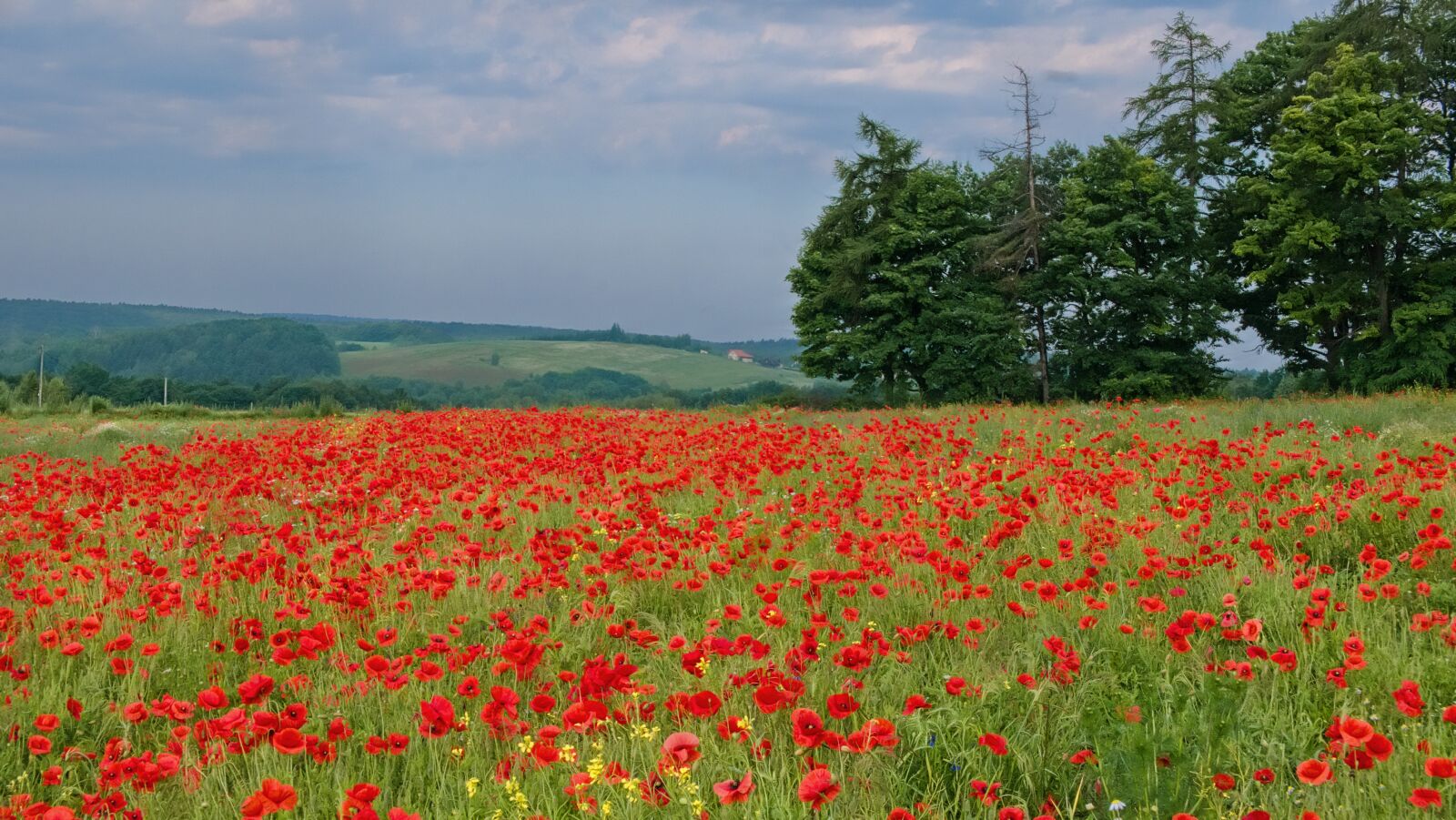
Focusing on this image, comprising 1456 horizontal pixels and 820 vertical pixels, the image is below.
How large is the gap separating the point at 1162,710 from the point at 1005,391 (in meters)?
29.0

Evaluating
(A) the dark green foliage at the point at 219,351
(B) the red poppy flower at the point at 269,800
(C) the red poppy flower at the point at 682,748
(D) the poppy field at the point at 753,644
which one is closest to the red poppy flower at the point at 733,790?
(D) the poppy field at the point at 753,644

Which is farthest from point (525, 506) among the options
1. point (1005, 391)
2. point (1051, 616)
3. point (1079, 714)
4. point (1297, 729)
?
point (1005, 391)

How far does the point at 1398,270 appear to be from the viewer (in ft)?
84.1

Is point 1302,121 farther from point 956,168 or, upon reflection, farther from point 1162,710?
point 1162,710

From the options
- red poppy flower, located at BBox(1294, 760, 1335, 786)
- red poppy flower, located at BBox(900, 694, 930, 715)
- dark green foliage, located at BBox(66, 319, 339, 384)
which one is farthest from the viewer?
dark green foliage, located at BBox(66, 319, 339, 384)

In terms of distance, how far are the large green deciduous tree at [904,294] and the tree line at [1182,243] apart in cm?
9

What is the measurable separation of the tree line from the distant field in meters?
74.3

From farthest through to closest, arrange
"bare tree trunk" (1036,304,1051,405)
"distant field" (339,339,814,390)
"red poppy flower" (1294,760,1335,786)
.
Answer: "distant field" (339,339,814,390), "bare tree trunk" (1036,304,1051,405), "red poppy flower" (1294,760,1335,786)

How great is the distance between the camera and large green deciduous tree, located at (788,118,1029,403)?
102ft

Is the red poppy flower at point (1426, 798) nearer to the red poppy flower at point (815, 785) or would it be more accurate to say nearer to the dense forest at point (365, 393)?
the red poppy flower at point (815, 785)

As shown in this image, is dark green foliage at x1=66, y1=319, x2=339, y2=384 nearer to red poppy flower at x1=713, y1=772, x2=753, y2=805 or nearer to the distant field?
the distant field

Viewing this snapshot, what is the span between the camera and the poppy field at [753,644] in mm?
2660

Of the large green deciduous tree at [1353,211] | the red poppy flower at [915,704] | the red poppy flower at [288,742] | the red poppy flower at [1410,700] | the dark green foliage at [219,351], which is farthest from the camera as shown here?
the dark green foliage at [219,351]

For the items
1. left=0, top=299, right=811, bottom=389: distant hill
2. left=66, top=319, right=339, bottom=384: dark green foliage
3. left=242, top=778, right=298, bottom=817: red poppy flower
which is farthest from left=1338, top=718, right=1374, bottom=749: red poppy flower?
left=66, top=319, right=339, bottom=384: dark green foliage
